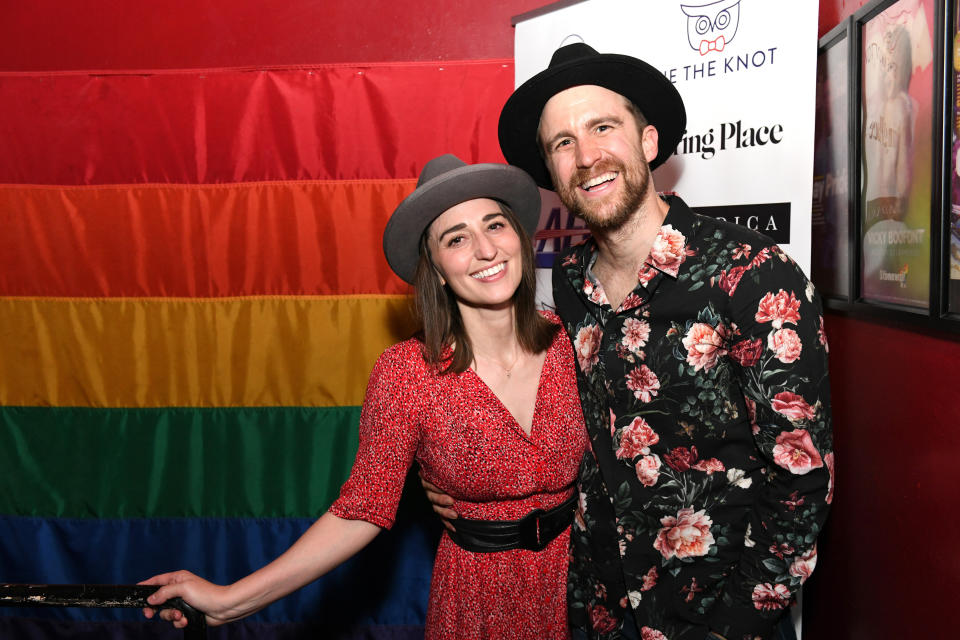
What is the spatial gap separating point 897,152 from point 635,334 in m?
0.74

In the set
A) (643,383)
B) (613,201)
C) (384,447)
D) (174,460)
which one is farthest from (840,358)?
(174,460)

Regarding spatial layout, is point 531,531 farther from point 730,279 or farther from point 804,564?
point 730,279

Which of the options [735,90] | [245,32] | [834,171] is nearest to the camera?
[834,171]

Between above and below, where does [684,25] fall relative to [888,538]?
above

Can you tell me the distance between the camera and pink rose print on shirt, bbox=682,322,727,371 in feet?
4.44

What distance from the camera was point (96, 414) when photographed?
2697 millimetres

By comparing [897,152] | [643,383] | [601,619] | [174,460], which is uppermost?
[897,152]

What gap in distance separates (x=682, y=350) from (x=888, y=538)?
0.83 metres

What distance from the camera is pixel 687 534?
142 cm

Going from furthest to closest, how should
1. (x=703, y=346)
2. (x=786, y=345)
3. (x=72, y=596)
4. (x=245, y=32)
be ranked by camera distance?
(x=245, y=32), (x=703, y=346), (x=786, y=345), (x=72, y=596)

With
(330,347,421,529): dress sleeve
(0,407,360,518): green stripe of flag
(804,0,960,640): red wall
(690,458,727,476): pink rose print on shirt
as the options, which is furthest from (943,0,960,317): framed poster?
(0,407,360,518): green stripe of flag

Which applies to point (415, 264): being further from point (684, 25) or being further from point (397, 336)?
point (684, 25)

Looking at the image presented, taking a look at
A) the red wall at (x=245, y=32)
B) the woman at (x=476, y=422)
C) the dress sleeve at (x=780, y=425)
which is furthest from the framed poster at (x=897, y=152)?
the red wall at (x=245, y=32)

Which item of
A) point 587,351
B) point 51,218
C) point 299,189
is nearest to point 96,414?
point 51,218
